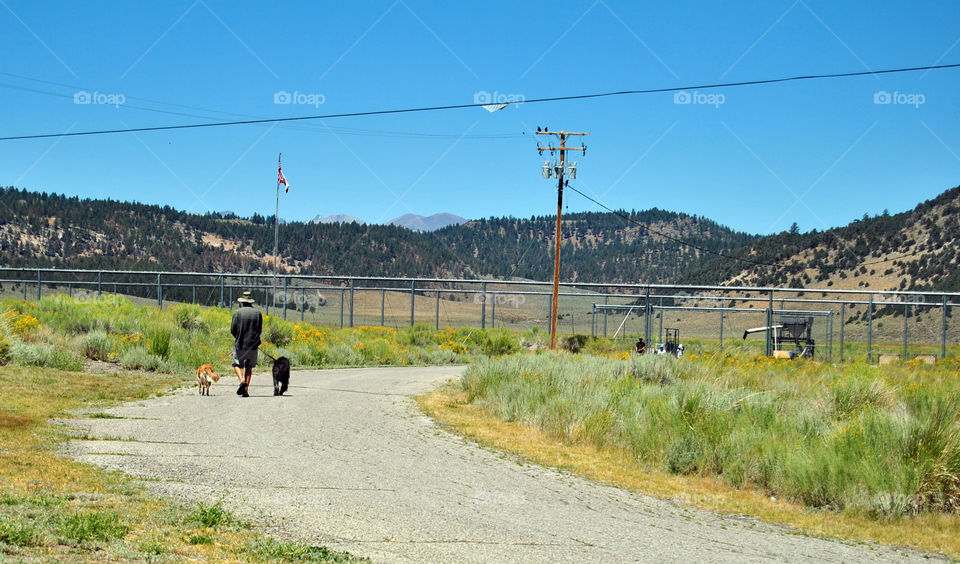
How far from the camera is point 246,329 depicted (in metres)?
15.2

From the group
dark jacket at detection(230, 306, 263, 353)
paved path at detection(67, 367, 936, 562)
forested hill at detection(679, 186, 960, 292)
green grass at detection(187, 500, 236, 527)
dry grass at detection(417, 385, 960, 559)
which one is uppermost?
forested hill at detection(679, 186, 960, 292)

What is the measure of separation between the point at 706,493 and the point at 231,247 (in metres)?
127

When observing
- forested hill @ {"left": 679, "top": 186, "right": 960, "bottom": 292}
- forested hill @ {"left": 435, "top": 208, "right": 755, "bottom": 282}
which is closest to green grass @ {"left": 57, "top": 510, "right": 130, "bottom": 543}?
forested hill @ {"left": 679, "top": 186, "right": 960, "bottom": 292}

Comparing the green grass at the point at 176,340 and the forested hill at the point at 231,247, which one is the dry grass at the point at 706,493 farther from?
the forested hill at the point at 231,247

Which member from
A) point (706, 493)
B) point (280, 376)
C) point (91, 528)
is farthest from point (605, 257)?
point (91, 528)

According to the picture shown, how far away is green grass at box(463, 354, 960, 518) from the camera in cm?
893

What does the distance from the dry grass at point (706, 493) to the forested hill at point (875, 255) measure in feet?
203

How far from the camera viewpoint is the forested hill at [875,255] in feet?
233

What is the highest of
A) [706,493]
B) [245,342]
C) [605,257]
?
[605,257]

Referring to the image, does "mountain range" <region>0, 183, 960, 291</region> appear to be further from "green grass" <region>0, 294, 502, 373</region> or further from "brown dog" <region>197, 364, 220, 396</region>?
"brown dog" <region>197, 364, 220, 396</region>

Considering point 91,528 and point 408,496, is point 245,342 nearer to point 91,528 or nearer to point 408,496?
point 408,496

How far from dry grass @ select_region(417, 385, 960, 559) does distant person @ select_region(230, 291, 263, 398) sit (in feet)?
12.9

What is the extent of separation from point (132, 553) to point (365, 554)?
1462 millimetres

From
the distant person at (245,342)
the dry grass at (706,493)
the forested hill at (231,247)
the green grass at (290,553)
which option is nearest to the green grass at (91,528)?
the green grass at (290,553)
